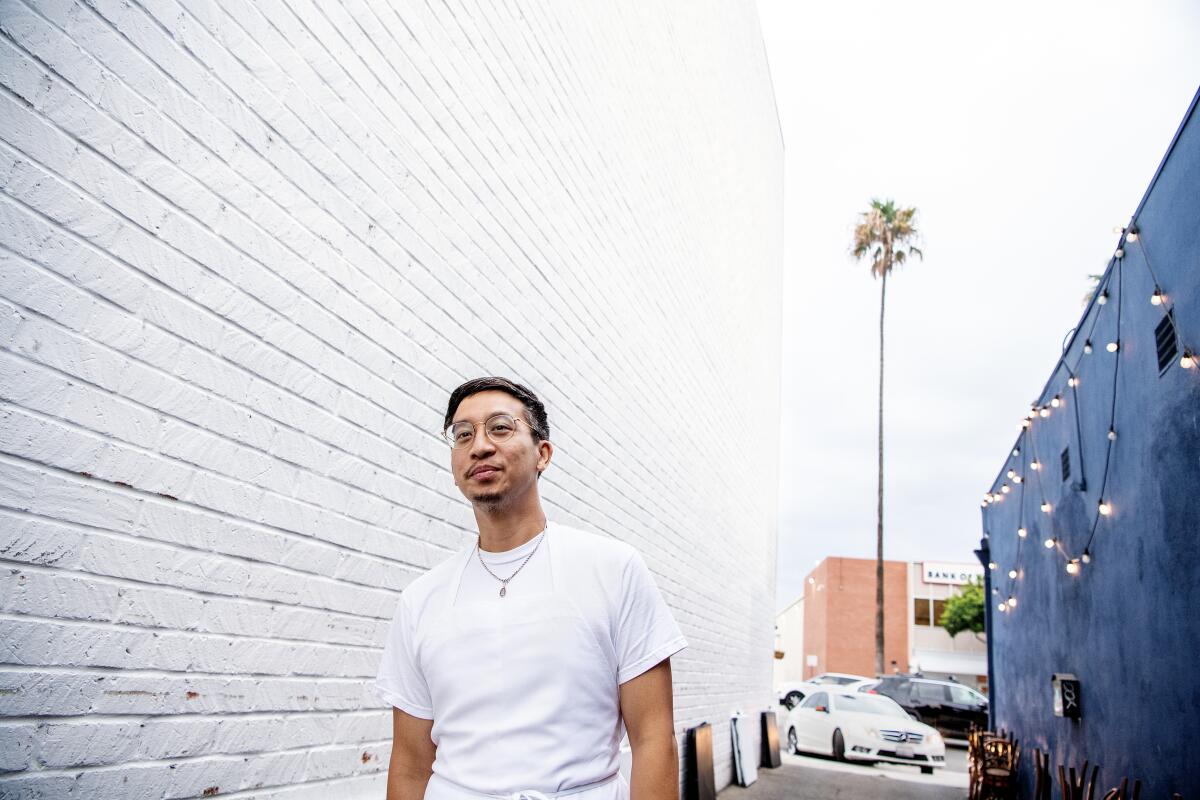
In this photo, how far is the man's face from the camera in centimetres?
185

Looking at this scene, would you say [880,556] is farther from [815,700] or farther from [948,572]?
[948,572]

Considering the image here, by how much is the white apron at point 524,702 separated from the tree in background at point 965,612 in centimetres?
4011

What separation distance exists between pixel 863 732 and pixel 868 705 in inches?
21.7

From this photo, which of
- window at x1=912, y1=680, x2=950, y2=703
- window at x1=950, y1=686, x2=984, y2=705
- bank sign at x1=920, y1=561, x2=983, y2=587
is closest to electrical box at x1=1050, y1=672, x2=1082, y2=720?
window at x1=912, y1=680, x2=950, y2=703

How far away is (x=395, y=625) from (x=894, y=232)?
84.3 feet

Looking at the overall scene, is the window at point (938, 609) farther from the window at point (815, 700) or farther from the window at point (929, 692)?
the window at point (815, 700)

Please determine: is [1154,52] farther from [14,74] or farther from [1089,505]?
[14,74]

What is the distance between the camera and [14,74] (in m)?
1.55

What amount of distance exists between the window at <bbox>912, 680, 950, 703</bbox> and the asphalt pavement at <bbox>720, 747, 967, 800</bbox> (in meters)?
4.70

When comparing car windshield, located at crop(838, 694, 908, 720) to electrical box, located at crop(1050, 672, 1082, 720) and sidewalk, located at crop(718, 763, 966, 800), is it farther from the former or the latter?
electrical box, located at crop(1050, 672, 1082, 720)

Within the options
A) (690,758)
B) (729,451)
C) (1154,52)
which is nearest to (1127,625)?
(690,758)

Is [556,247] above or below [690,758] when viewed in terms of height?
above

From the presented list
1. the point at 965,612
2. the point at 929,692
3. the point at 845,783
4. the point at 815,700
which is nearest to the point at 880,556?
the point at 929,692

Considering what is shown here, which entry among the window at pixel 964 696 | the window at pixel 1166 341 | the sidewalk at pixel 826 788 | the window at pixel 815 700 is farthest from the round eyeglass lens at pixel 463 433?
the window at pixel 964 696
